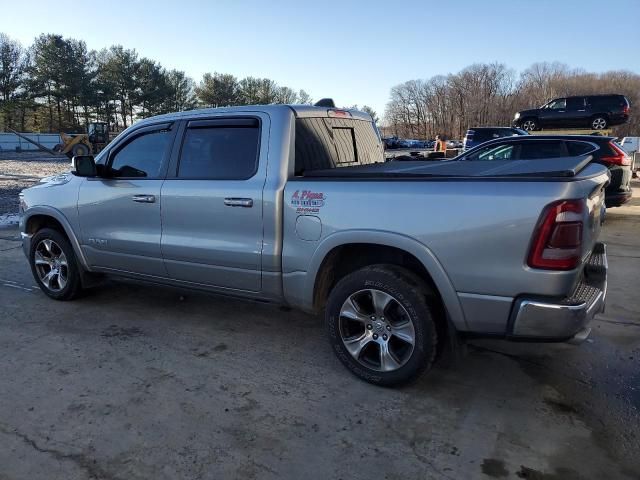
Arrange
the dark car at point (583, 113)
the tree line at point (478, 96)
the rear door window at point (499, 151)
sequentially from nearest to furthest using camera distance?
1. the rear door window at point (499, 151)
2. the dark car at point (583, 113)
3. the tree line at point (478, 96)

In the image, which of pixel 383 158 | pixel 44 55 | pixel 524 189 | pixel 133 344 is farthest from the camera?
pixel 44 55

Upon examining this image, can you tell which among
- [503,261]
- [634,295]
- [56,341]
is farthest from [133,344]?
[634,295]

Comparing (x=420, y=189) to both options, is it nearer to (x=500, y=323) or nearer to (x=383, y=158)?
(x=500, y=323)

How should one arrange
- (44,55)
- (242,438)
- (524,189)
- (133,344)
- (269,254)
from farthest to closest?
1. (44,55)
2. (133,344)
3. (269,254)
4. (242,438)
5. (524,189)

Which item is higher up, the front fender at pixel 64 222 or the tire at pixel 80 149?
the tire at pixel 80 149

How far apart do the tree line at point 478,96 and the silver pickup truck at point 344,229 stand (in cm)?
9422

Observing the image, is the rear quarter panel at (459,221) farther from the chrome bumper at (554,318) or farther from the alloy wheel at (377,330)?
the alloy wheel at (377,330)

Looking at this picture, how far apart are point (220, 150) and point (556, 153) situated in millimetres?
7931

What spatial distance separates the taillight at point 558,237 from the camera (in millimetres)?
2531

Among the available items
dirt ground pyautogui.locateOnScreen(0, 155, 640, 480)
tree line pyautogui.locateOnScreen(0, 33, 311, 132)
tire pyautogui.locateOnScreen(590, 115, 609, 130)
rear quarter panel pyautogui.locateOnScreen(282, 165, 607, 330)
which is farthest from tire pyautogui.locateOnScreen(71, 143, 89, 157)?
rear quarter panel pyautogui.locateOnScreen(282, 165, 607, 330)

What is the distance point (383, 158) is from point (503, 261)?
2593mm

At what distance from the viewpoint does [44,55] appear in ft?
176

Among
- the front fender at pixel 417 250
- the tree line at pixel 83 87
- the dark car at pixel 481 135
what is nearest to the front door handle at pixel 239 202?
the front fender at pixel 417 250

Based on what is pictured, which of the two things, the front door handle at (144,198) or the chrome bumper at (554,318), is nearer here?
the chrome bumper at (554,318)
